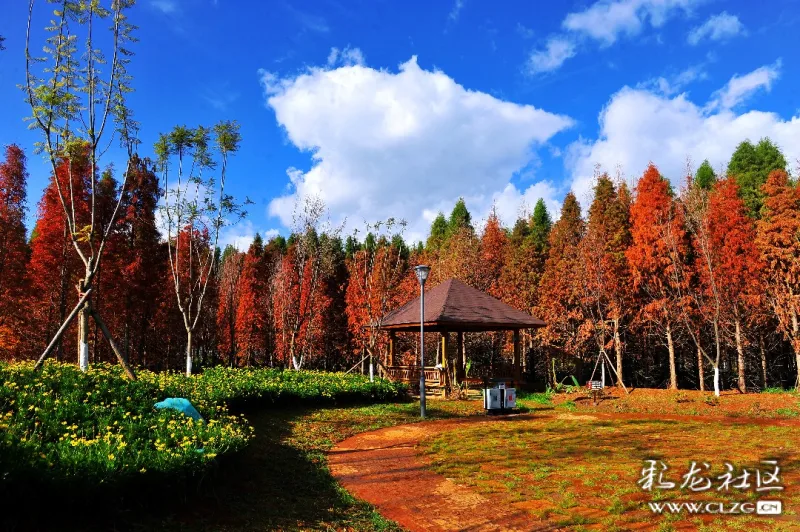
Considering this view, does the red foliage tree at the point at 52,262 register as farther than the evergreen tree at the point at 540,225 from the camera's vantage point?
No

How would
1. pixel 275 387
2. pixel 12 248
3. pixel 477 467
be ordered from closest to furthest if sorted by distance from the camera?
1. pixel 477 467
2. pixel 275 387
3. pixel 12 248

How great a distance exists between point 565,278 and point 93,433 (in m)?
22.4

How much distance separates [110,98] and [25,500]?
31.1 feet

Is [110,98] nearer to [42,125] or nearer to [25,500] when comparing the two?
[42,125]

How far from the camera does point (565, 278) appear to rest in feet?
80.8

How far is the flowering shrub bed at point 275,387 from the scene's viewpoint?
36.3ft

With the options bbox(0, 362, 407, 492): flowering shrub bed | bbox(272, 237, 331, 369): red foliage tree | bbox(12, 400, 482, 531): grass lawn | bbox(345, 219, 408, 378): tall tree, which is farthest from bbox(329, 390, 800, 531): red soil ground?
bbox(272, 237, 331, 369): red foliage tree

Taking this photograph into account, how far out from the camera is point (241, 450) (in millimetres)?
6340

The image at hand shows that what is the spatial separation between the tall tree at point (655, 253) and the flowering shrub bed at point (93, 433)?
63.5ft

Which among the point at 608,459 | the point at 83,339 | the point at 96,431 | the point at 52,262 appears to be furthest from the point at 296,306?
the point at 608,459

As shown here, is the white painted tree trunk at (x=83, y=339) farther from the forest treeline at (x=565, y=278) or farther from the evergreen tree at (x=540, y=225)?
the evergreen tree at (x=540, y=225)

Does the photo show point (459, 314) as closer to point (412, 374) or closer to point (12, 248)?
point (412, 374)

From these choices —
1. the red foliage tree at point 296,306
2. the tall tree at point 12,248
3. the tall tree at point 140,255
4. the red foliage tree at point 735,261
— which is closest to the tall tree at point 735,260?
the red foliage tree at point 735,261

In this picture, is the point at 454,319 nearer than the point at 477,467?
No
